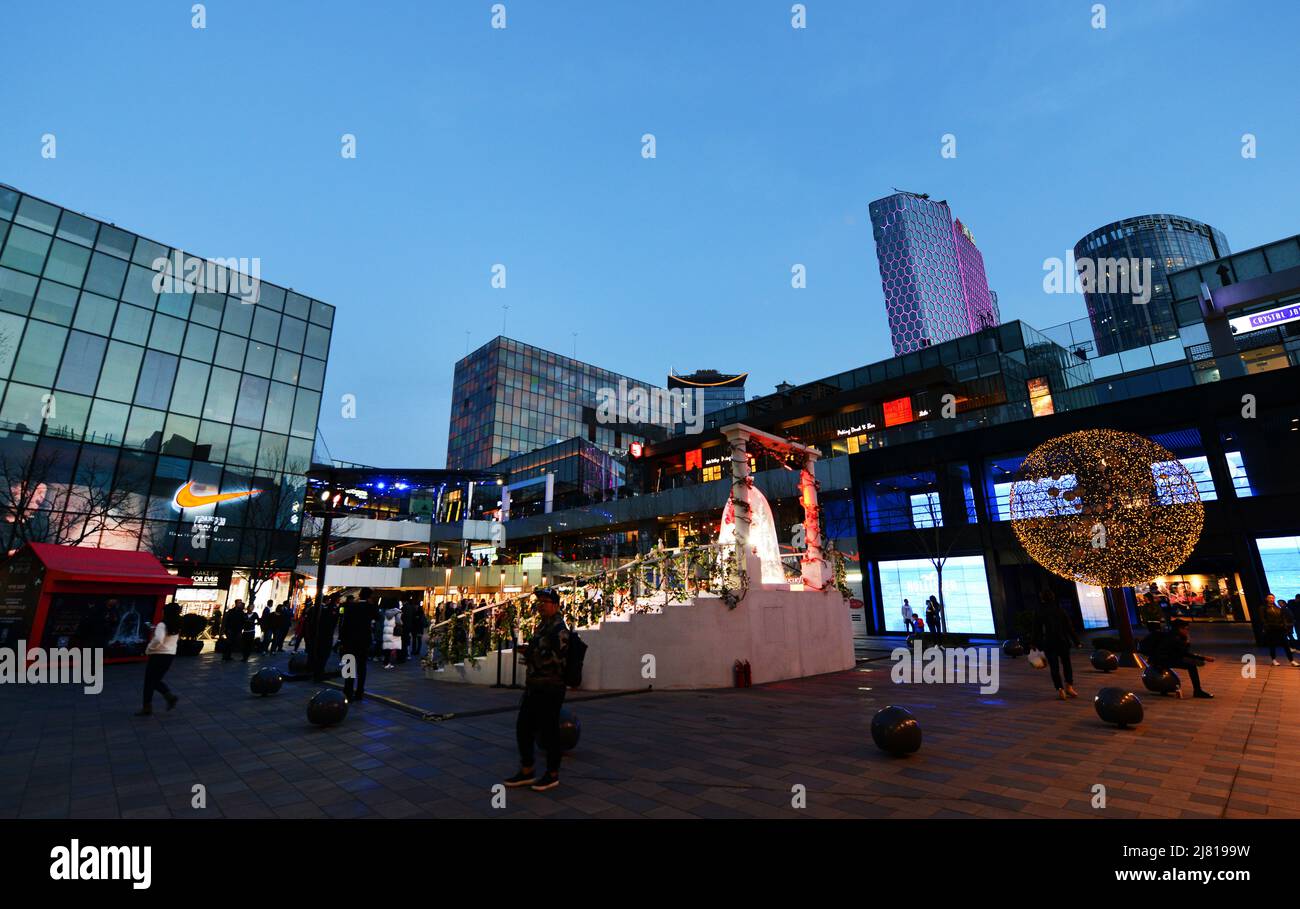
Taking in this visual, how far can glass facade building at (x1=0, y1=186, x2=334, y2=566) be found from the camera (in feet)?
80.1

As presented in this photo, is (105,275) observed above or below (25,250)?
below

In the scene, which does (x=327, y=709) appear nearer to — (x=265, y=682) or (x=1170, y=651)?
(x=265, y=682)

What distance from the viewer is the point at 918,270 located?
172 m

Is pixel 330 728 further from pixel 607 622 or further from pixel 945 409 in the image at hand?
pixel 945 409

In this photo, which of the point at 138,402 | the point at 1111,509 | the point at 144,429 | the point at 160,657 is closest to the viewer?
the point at 160,657

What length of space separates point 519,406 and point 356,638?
79.3 metres

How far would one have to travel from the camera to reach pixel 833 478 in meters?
32.0

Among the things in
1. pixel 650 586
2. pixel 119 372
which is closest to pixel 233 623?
pixel 119 372

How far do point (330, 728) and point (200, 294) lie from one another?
32.0 m

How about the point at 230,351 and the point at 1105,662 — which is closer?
the point at 1105,662

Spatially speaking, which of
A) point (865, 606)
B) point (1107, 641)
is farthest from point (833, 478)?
point (1107, 641)

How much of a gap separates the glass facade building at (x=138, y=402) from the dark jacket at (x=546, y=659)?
2693 centimetres

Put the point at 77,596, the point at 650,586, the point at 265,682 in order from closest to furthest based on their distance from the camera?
the point at 265,682 → the point at 650,586 → the point at 77,596

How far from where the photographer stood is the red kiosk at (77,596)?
15.8 meters
